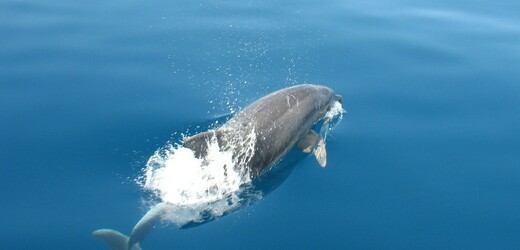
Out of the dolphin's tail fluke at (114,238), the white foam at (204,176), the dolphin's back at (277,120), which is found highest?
the dolphin's back at (277,120)

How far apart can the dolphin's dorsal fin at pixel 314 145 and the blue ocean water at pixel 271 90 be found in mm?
223

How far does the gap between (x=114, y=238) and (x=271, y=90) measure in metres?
5.08

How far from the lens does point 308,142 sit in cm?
968

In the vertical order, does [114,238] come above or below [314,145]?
below

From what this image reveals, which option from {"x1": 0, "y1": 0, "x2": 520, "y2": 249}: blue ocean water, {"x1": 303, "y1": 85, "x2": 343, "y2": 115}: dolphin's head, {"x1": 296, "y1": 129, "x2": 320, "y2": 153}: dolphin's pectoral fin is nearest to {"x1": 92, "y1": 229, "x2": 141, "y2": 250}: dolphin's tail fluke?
{"x1": 0, "y1": 0, "x2": 520, "y2": 249}: blue ocean water

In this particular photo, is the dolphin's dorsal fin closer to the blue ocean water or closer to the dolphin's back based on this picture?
the dolphin's back

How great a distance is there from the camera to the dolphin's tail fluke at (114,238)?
23.5 ft

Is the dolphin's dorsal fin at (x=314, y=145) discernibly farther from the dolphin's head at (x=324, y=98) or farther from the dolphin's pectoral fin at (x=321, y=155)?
the dolphin's head at (x=324, y=98)

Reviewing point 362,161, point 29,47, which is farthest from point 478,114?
point 29,47

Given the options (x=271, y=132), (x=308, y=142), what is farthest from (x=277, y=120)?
(x=308, y=142)

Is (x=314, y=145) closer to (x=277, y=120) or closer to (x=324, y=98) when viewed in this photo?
(x=277, y=120)

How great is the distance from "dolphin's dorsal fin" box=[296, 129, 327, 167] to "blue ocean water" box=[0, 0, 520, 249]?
223mm

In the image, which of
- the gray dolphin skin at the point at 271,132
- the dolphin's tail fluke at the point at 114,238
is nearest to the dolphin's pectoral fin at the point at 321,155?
the gray dolphin skin at the point at 271,132

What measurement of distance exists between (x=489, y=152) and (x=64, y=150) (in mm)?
7560
